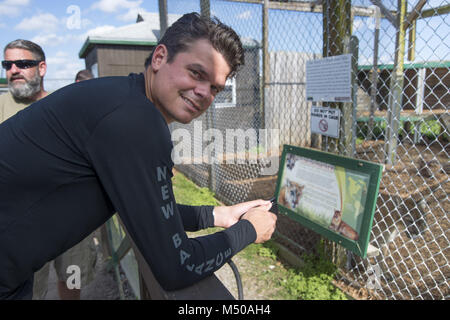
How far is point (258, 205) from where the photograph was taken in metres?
1.78

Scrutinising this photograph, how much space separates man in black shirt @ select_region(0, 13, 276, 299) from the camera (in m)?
1.04

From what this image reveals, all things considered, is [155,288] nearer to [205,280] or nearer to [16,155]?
[205,280]

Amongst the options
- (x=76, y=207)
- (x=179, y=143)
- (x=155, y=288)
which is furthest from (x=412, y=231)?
(x=179, y=143)

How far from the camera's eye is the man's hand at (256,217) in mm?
1506

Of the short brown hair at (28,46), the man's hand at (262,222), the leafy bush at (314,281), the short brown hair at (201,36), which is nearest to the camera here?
the short brown hair at (201,36)

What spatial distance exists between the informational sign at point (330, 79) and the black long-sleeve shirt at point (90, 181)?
6.05 ft

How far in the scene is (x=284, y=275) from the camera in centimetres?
351

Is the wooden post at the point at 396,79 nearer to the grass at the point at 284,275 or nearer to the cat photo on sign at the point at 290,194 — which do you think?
the cat photo on sign at the point at 290,194

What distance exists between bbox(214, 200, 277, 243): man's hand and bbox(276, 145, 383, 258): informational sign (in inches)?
29.6

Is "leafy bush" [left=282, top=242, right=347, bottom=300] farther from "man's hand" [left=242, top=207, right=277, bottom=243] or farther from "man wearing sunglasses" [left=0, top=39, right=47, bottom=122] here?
"man wearing sunglasses" [left=0, top=39, right=47, bottom=122]

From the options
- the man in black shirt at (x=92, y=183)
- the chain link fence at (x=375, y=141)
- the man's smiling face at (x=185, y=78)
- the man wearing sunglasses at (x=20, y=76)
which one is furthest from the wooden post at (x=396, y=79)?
the man wearing sunglasses at (x=20, y=76)

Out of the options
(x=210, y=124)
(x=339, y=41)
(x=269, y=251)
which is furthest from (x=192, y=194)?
(x=339, y=41)

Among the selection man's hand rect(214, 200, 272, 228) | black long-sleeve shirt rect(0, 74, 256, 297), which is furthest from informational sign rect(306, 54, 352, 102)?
black long-sleeve shirt rect(0, 74, 256, 297)

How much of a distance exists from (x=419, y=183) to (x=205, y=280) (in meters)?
4.74
